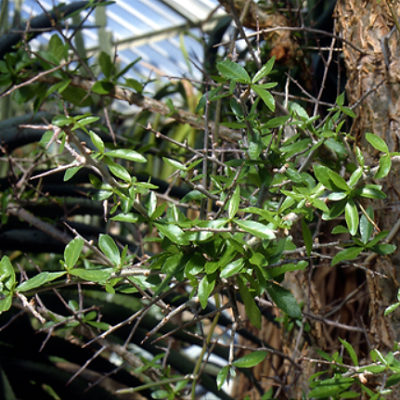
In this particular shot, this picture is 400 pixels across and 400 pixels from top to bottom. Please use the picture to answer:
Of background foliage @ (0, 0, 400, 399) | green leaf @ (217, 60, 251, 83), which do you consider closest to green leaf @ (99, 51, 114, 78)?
background foliage @ (0, 0, 400, 399)

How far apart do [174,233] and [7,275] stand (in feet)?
0.56

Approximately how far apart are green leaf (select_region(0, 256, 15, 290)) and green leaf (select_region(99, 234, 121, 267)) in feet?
0.30

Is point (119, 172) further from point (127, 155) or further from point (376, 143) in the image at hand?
point (376, 143)

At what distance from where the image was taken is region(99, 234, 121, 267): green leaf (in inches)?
17.5

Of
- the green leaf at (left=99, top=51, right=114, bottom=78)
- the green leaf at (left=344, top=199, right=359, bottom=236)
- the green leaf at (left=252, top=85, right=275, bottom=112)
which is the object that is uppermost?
the green leaf at (left=99, top=51, right=114, bottom=78)

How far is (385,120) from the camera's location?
670 mm

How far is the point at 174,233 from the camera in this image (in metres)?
0.41

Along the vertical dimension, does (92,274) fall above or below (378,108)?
below

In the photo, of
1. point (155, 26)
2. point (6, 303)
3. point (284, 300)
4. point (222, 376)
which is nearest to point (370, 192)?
point (284, 300)

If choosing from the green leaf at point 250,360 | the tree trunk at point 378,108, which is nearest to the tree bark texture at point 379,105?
the tree trunk at point 378,108

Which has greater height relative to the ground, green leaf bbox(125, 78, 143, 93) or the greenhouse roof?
the greenhouse roof

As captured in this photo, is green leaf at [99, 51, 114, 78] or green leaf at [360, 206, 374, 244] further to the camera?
green leaf at [99, 51, 114, 78]

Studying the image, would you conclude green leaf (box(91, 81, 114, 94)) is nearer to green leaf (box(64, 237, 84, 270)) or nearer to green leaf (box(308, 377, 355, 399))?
green leaf (box(64, 237, 84, 270))

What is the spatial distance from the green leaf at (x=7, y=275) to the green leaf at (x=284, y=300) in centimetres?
→ 25
